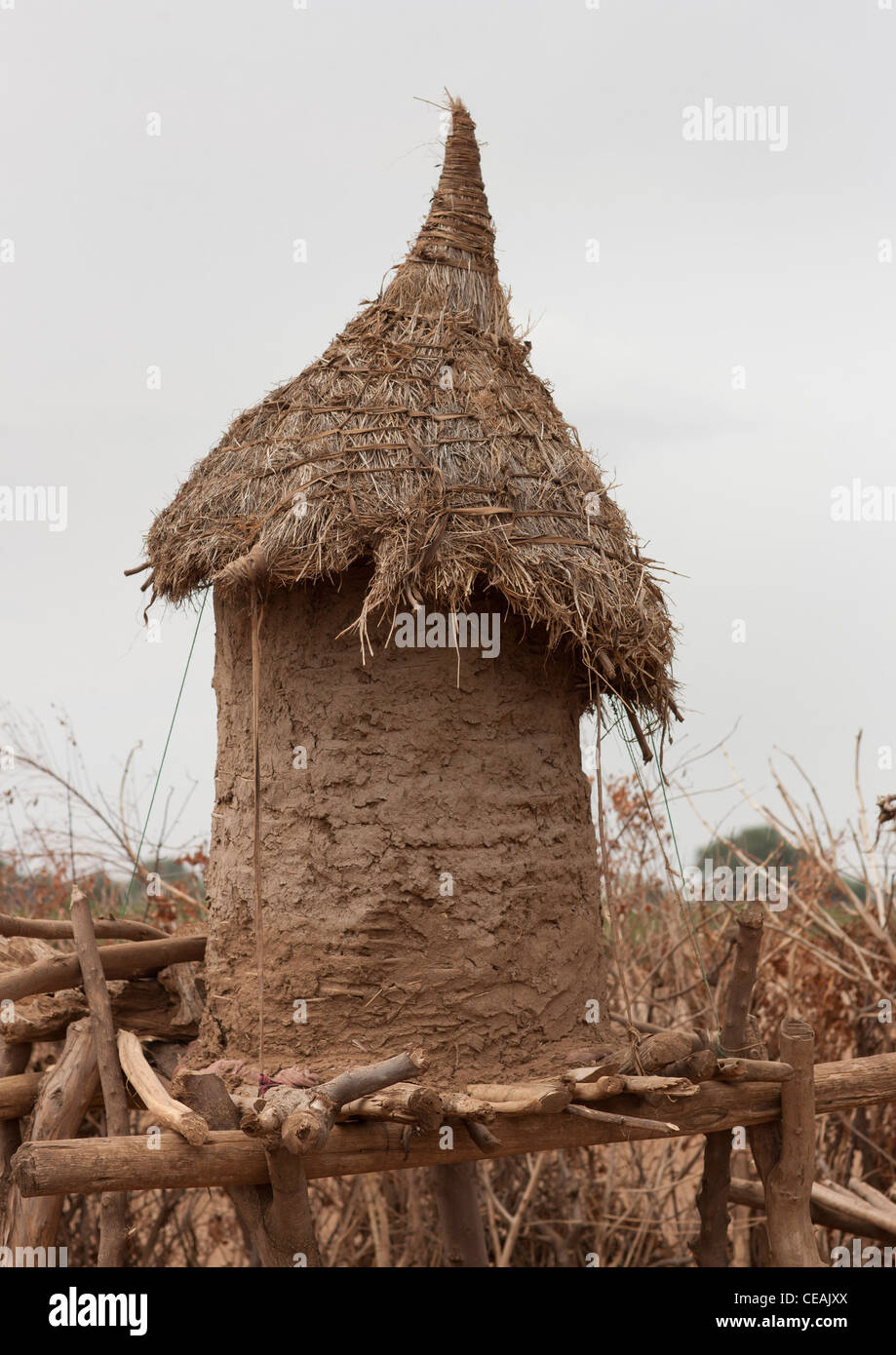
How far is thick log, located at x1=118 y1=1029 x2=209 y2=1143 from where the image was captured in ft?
14.0

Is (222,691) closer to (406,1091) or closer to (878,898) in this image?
(406,1091)

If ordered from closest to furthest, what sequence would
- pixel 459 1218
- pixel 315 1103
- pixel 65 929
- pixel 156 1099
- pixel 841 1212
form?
1. pixel 315 1103
2. pixel 156 1099
3. pixel 65 929
4. pixel 841 1212
5. pixel 459 1218

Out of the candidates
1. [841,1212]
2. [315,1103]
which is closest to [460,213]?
[315,1103]

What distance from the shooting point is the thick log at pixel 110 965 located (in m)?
5.56

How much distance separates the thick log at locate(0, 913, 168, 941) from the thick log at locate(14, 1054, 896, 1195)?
1.81 metres

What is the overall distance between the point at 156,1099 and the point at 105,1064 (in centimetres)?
74

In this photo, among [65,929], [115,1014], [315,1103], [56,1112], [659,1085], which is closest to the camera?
[315,1103]

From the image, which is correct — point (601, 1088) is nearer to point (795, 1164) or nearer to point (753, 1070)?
point (753, 1070)

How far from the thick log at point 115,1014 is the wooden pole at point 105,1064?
0.51ft

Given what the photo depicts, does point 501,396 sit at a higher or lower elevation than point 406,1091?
higher

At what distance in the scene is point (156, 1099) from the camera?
456 cm
